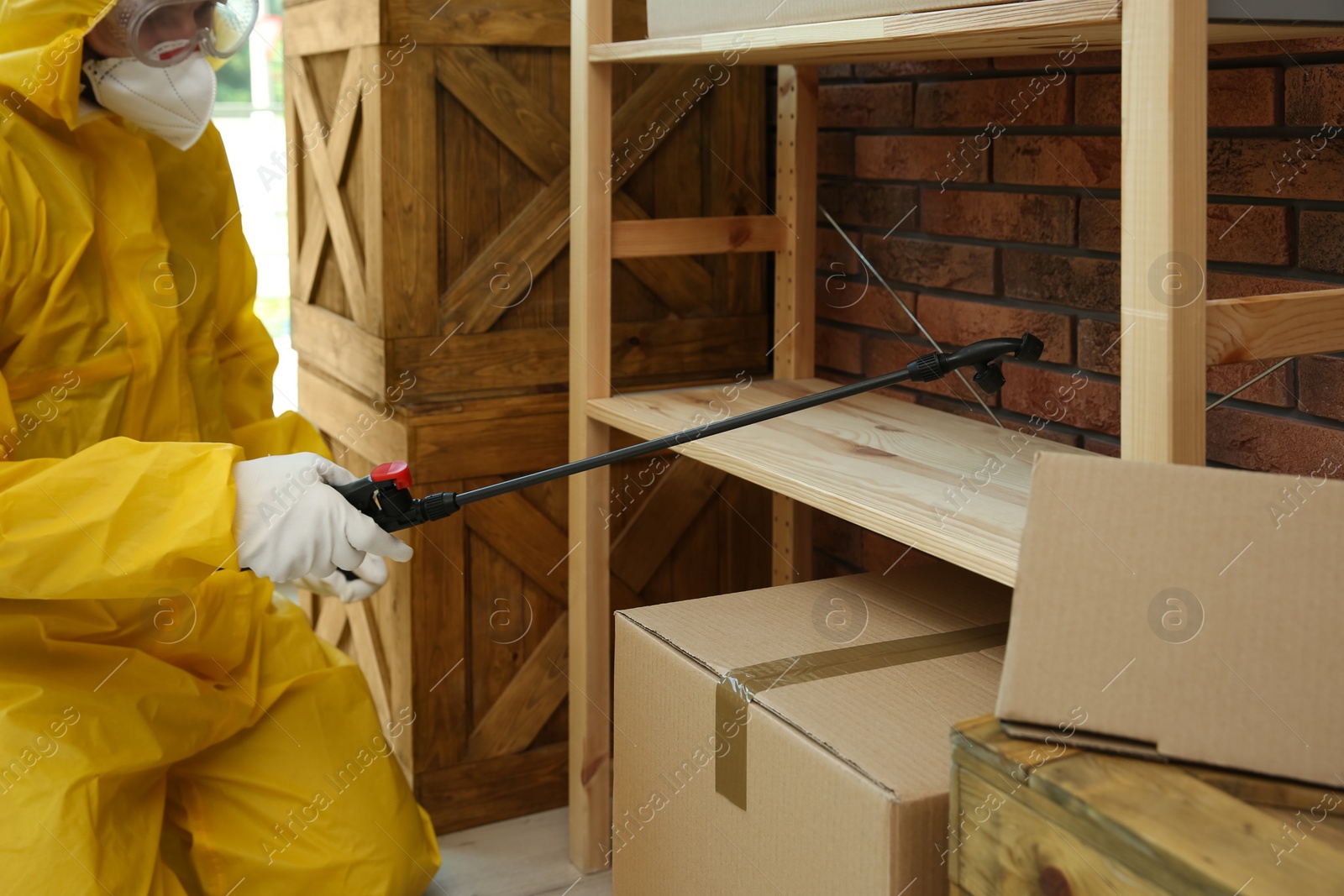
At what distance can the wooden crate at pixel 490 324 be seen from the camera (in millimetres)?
2033

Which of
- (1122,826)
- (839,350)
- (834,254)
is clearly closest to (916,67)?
(834,254)

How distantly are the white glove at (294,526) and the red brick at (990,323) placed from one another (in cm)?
90

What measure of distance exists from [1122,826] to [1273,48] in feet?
3.15

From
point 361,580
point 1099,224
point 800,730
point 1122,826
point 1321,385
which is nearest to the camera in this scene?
point 1122,826

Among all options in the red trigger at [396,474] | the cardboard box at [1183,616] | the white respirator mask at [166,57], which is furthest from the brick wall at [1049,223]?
the white respirator mask at [166,57]

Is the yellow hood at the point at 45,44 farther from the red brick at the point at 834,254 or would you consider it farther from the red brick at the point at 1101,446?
the red brick at the point at 1101,446

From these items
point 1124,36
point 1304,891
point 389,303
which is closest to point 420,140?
point 389,303

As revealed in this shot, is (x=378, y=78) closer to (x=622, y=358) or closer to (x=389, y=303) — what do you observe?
(x=389, y=303)

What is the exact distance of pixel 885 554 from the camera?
2.13 m

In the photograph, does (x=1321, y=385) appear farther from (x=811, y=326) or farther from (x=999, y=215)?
(x=811, y=326)

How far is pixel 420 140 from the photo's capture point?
2.01 meters

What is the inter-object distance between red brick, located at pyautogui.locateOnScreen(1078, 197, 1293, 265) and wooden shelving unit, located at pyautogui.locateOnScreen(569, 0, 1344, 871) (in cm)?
20

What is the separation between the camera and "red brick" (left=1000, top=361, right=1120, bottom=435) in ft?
5.52

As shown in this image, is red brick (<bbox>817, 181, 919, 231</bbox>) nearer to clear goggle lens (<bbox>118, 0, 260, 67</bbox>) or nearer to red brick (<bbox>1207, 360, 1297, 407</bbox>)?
red brick (<bbox>1207, 360, 1297, 407</bbox>)
